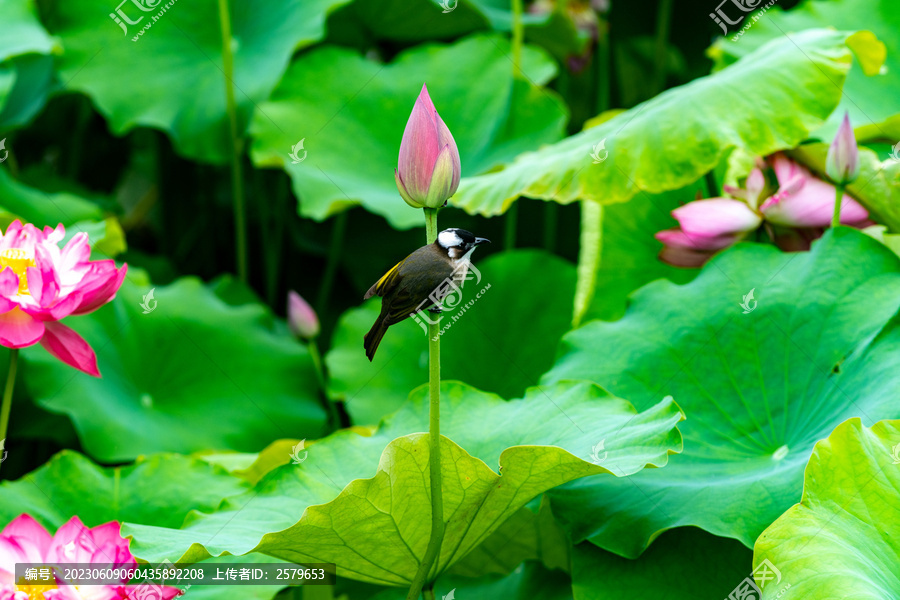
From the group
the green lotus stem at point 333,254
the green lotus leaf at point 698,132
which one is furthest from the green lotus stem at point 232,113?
the green lotus leaf at point 698,132

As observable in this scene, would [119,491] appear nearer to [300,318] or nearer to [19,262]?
[19,262]

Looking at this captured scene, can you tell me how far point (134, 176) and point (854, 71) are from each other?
5.90 ft

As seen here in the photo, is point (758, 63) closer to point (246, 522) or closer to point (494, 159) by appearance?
point (494, 159)

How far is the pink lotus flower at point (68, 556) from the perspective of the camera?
24.1 inches

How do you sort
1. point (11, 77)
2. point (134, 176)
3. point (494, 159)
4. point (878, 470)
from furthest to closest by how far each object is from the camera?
point (134, 176)
point (494, 159)
point (11, 77)
point (878, 470)

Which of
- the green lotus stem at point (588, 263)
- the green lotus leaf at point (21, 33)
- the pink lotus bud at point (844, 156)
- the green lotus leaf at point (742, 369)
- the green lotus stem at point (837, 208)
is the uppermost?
the pink lotus bud at point (844, 156)

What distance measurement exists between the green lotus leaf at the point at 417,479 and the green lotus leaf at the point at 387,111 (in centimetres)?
68

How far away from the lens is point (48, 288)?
0.71 meters

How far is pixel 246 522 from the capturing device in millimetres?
707

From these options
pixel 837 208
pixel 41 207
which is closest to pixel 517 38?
pixel 837 208

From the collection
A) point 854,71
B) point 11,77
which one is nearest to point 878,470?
point 854,71

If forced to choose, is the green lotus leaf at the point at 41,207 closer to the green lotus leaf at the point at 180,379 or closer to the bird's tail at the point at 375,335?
the green lotus leaf at the point at 180,379

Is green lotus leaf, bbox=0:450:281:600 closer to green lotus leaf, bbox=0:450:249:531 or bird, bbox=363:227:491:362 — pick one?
green lotus leaf, bbox=0:450:249:531

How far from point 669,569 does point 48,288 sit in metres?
0.60
